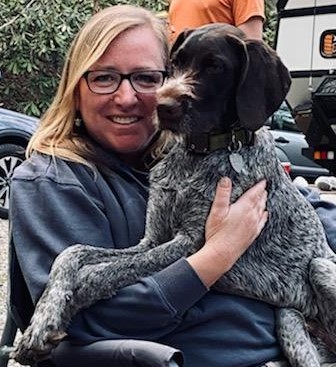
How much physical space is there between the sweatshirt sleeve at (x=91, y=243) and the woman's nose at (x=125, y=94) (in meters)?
0.34

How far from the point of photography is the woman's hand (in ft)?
8.55

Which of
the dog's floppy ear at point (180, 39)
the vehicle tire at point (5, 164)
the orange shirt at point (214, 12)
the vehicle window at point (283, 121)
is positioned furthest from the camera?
the vehicle window at point (283, 121)

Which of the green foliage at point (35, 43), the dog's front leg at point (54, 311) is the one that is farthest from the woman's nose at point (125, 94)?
the green foliage at point (35, 43)

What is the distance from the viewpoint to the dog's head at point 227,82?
2.67m

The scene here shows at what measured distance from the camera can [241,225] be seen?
2719 mm

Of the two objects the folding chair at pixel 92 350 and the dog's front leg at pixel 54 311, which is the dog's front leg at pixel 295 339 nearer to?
the folding chair at pixel 92 350

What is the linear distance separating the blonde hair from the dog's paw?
0.56 metres

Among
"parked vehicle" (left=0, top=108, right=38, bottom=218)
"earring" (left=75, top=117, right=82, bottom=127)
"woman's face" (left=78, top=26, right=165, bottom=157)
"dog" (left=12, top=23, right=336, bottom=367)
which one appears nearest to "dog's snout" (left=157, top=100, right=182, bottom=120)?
"dog" (left=12, top=23, right=336, bottom=367)

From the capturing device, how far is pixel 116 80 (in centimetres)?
291

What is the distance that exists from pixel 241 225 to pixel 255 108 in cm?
34

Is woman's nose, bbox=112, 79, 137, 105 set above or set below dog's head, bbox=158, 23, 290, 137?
below

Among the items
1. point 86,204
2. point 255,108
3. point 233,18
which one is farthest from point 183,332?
point 233,18

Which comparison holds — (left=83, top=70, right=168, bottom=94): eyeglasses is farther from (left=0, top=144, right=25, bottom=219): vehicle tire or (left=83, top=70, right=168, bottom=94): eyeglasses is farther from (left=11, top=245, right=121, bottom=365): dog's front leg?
(left=0, top=144, right=25, bottom=219): vehicle tire

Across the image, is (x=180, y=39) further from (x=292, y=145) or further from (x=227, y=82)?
(x=292, y=145)
